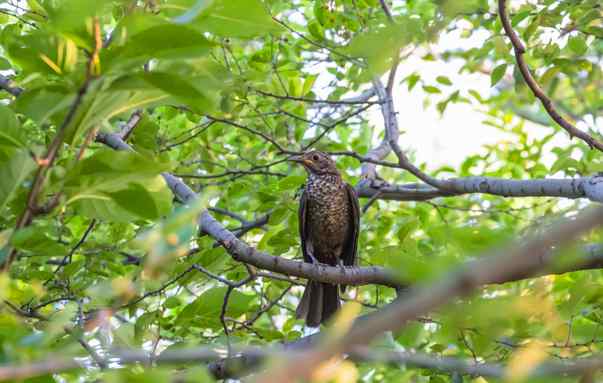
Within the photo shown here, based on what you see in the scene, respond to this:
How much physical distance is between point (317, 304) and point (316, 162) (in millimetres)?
1067

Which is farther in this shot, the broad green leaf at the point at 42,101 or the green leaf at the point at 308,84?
the green leaf at the point at 308,84

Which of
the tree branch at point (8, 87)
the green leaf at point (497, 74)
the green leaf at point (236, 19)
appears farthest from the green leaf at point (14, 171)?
the green leaf at point (497, 74)

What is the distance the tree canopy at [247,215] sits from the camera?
4.18 feet

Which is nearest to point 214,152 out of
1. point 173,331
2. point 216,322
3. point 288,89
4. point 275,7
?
point 288,89

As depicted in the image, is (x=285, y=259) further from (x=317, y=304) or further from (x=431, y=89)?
(x=431, y=89)

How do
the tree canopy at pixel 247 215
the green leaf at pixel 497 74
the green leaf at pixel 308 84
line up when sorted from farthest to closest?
1. the green leaf at pixel 308 84
2. the green leaf at pixel 497 74
3. the tree canopy at pixel 247 215

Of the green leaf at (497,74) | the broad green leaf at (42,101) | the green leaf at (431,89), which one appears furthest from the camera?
the green leaf at (431,89)

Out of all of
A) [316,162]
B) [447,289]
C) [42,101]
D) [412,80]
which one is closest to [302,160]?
[316,162]

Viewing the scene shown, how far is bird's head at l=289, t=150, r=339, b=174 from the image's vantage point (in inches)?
227

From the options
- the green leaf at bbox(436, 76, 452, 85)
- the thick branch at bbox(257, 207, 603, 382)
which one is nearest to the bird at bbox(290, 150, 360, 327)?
the green leaf at bbox(436, 76, 452, 85)

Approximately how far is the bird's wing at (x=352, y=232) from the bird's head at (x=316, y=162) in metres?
0.18

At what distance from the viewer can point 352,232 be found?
235 inches

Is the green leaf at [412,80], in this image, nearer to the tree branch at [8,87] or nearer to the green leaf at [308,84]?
the green leaf at [308,84]

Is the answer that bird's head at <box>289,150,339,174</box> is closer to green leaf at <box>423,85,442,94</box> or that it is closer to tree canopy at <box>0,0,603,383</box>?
tree canopy at <box>0,0,603,383</box>
